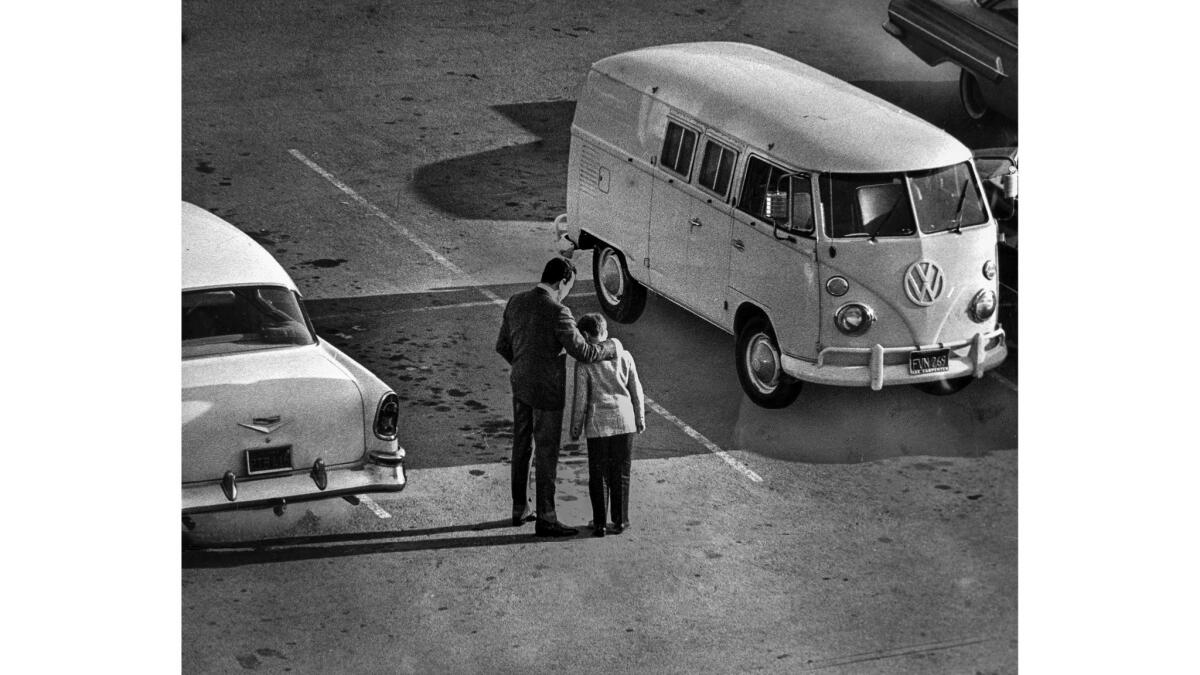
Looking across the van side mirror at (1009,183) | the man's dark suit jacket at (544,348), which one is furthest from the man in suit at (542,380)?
the van side mirror at (1009,183)

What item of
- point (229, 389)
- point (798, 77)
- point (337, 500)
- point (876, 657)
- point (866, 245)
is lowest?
point (876, 657)

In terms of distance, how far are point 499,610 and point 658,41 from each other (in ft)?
7.90

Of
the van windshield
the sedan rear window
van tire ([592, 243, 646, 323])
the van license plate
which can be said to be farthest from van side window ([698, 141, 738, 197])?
the sedan rear window

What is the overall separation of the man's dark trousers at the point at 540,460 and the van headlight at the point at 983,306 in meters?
1.67

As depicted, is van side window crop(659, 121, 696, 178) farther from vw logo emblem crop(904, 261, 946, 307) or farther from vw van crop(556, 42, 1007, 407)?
vw logo emblem crop(904, 261, 946, 307)

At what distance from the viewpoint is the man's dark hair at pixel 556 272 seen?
695 cm

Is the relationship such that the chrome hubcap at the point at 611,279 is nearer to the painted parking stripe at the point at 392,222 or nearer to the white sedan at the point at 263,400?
the painted parking stripe at the point at 392,222

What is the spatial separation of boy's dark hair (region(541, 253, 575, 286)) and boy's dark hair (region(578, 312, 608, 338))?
17 centimetres

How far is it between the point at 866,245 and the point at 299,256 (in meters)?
2.24

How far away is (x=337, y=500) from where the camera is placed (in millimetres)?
6801

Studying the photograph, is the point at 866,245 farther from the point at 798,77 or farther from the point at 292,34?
the point at 292,34

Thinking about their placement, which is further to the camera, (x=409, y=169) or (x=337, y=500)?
(x=409, y=169)

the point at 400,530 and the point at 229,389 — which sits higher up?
the point at 229,389
